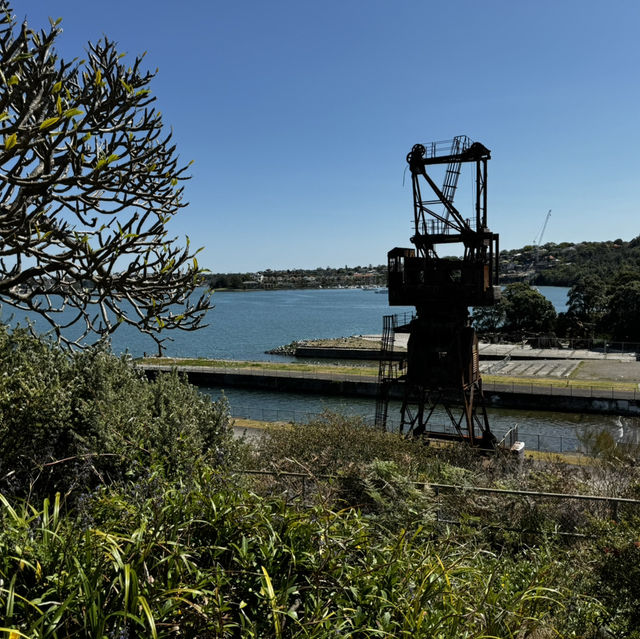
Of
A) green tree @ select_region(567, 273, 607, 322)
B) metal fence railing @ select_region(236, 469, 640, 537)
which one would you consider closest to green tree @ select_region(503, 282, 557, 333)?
green tree @ select_region(567, 273, 607, 322)

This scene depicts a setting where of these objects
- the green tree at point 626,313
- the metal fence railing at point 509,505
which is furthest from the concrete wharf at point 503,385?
the metal fence railing at point 509,505

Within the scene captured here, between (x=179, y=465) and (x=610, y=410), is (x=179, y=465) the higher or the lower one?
the higher one

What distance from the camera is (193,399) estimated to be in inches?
440

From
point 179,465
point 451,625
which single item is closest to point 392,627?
point 451,625

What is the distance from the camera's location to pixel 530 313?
83312 mm

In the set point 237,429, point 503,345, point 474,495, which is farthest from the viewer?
point 503,345

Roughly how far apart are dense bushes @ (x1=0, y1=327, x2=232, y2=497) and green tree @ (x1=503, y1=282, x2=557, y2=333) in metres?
77.4

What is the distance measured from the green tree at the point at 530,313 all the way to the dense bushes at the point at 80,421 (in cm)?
7740

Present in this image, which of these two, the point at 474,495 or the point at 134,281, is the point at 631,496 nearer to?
the point at 474,495

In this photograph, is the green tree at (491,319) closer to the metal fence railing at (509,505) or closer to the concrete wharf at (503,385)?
the concrete wharf at (503,385)

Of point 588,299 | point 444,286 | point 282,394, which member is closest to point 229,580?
point 444,286

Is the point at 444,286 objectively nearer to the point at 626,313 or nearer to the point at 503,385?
the point at 503,385

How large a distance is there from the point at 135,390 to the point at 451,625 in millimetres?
7968

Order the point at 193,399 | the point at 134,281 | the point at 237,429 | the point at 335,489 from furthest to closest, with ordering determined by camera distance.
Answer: the point at 237,429 < the point at 193,399 < the point at 335,489 < the point at 134,281
